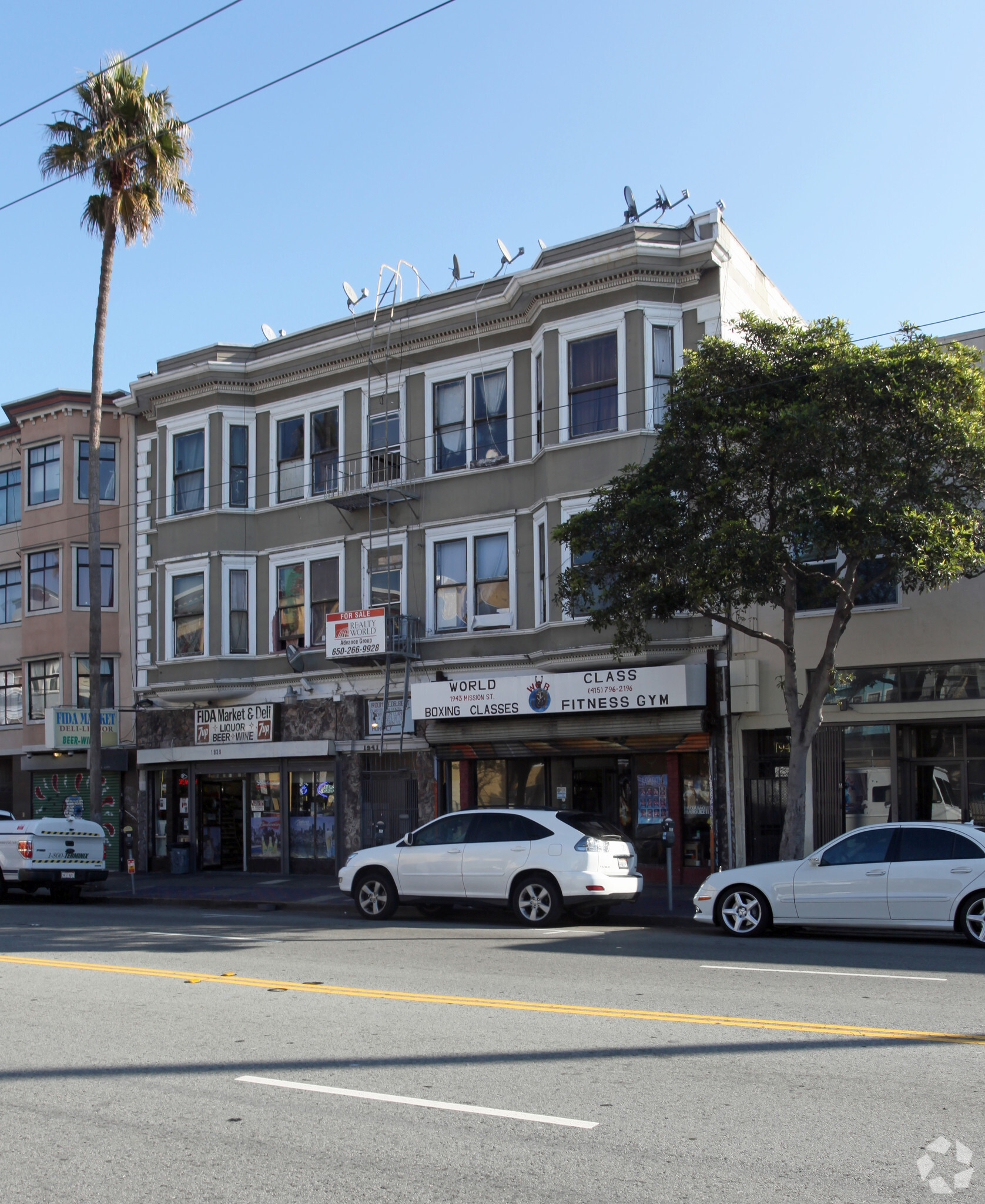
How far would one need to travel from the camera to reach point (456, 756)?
23.1 m

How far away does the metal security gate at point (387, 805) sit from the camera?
953 inches

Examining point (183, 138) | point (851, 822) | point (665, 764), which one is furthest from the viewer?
point (183, 138)

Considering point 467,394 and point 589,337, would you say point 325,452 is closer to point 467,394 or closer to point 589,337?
point 467,394

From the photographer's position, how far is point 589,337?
21875 mm

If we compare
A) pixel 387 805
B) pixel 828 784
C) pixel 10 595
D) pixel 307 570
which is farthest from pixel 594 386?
pixel 10 595

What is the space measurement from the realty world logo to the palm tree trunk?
8728 millimetres

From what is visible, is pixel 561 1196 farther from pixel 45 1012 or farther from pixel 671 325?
pixel 671 325

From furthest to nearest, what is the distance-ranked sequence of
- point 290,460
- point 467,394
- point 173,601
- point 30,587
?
1. point 30,587
2. point 173,601
3. point 290,460
4. point 467,394

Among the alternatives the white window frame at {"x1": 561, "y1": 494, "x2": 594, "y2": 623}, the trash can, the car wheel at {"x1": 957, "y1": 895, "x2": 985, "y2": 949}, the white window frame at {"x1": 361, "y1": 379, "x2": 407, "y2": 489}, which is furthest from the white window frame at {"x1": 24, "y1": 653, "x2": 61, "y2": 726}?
the car wheel at {"x1": 957, "y1": 895, "x2": 985, "y2": 949}

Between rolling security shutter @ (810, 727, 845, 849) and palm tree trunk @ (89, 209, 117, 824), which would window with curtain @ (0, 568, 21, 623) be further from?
rolling security shutter @ (810, 727, 845, 849)

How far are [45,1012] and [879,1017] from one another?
20.8 ft

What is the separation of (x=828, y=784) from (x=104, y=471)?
1982cm

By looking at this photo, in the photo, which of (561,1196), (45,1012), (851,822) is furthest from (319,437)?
(561,1196)

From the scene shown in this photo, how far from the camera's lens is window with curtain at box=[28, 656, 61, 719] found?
3019 centimetres
